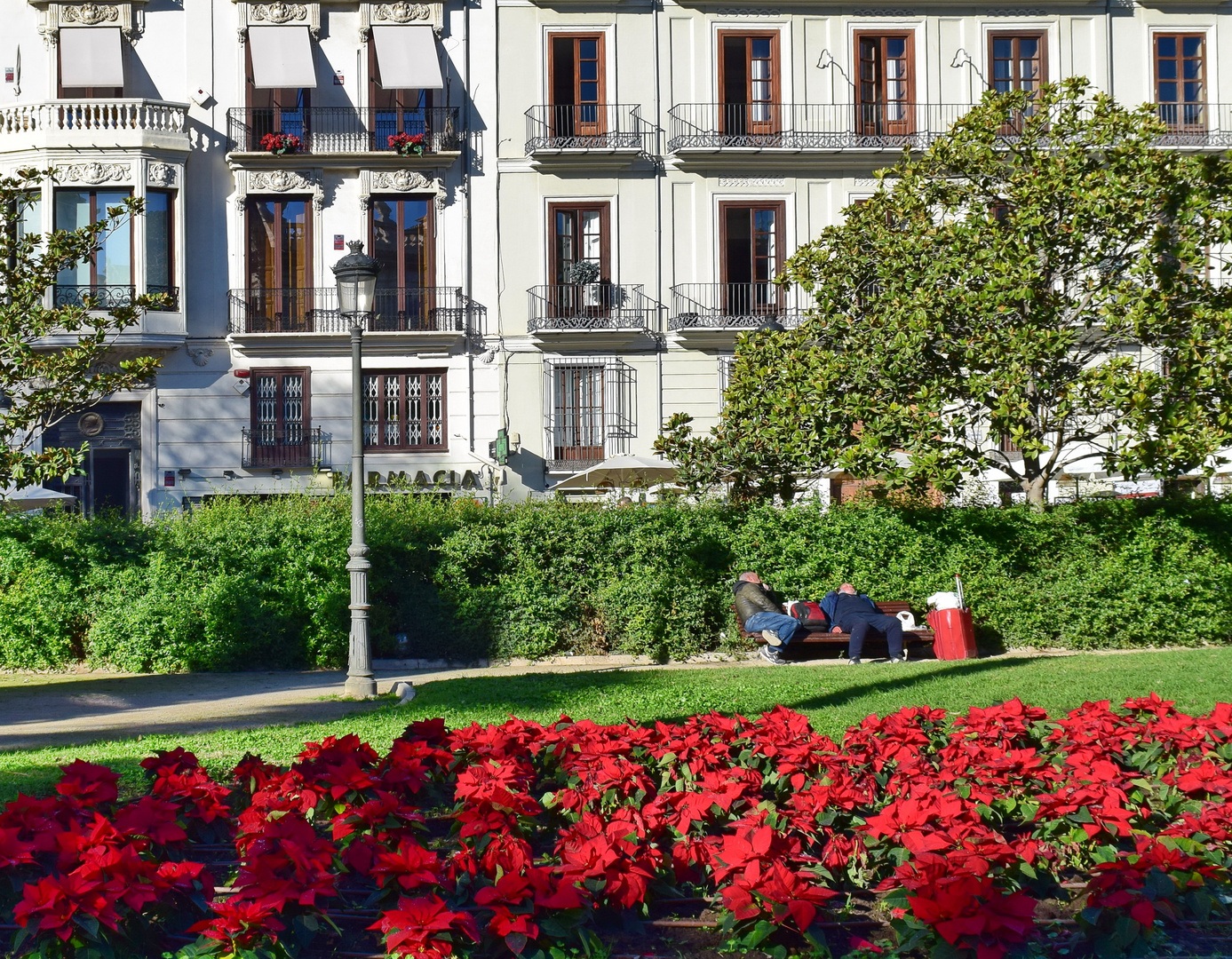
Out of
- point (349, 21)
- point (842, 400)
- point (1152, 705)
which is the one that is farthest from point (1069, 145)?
point (349, 21)

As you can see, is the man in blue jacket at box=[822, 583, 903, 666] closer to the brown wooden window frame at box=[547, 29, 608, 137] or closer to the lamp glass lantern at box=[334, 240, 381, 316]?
the lamp glass lantern at box=[334, 240, 381, 316]

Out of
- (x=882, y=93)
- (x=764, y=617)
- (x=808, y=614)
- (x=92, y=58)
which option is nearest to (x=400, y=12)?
(x=92, y=58)

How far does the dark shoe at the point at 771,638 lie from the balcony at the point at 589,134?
16.3 m

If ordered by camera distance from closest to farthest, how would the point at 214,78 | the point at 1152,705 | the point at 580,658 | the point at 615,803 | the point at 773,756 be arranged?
the point at 615,803 < the point at 773,756 < the point at 1152,705 < the point at 580,658 < the point at 214,78

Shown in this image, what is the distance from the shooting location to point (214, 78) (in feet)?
91.9

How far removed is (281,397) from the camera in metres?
28.0

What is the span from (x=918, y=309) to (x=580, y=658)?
6524 mm

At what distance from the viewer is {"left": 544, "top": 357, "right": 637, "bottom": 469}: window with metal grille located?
2828 centimetres

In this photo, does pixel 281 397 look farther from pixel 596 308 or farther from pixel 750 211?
pixel 750 211

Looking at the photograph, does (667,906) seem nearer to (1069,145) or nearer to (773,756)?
(773,756)

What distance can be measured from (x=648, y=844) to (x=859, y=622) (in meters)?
9.82

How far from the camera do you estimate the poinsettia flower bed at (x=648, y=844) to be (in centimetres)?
425

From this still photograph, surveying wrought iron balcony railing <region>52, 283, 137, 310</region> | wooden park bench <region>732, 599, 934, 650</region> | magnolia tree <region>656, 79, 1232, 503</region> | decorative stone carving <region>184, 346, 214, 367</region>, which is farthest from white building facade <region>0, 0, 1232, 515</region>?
wooden park bench <region>732, 599, 934, 650</region>

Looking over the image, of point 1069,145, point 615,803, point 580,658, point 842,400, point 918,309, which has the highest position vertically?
point 1069,145
